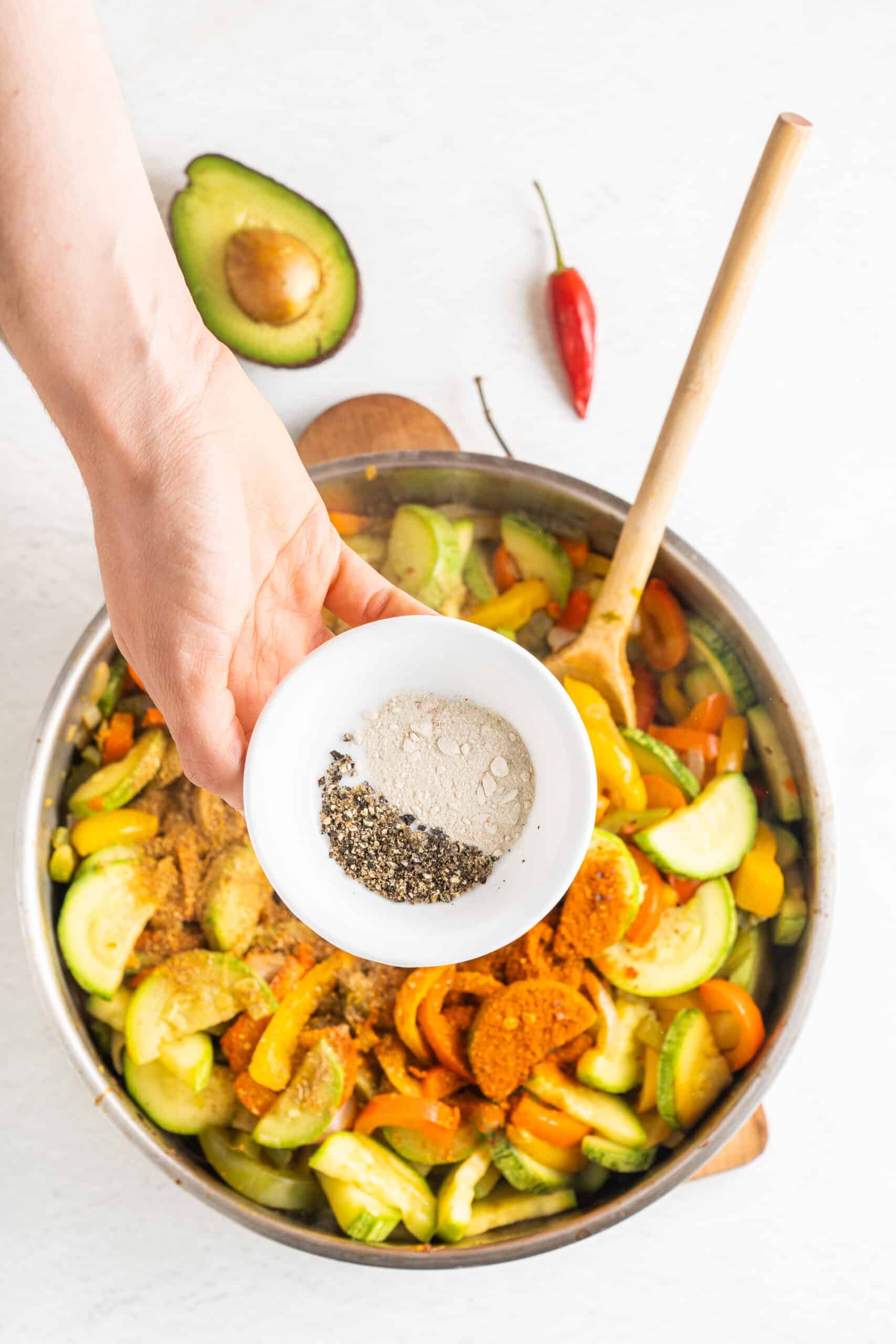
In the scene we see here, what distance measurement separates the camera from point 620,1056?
5.55ft

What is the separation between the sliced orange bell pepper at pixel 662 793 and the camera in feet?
5.67

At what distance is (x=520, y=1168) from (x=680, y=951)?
0.44 meters

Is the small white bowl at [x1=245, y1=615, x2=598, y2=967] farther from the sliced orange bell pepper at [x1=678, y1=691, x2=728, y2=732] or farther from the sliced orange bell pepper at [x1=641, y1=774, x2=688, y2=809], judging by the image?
the sliced orange bell pepper at [x1=678, y1=691, x2=728, y2=732]

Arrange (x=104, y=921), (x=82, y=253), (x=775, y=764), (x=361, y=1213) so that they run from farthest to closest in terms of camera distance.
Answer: (x=775, y=764) < (x=104, y=921) < (x=361, y=1213) < (x=82, y=253)

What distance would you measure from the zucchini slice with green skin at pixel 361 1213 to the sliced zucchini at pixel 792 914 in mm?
792

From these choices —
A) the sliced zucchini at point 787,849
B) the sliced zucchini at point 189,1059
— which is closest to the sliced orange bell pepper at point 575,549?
the sliced zucchini at point 787,849

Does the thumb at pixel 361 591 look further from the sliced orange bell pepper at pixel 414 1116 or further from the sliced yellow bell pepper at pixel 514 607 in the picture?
the sliced orange bell pepper at pixel 414 1116

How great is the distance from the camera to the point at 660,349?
207 centimetres

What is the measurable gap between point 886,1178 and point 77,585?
1.98m

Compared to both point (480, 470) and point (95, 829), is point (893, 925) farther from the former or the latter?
point (95, 829)

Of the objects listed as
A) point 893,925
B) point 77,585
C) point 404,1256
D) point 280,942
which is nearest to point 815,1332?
point 893,925

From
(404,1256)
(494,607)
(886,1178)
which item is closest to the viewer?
(404,1256)

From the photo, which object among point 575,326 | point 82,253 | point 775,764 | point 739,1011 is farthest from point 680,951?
point 82,253

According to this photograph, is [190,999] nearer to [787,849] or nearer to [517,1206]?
[517,1206]
